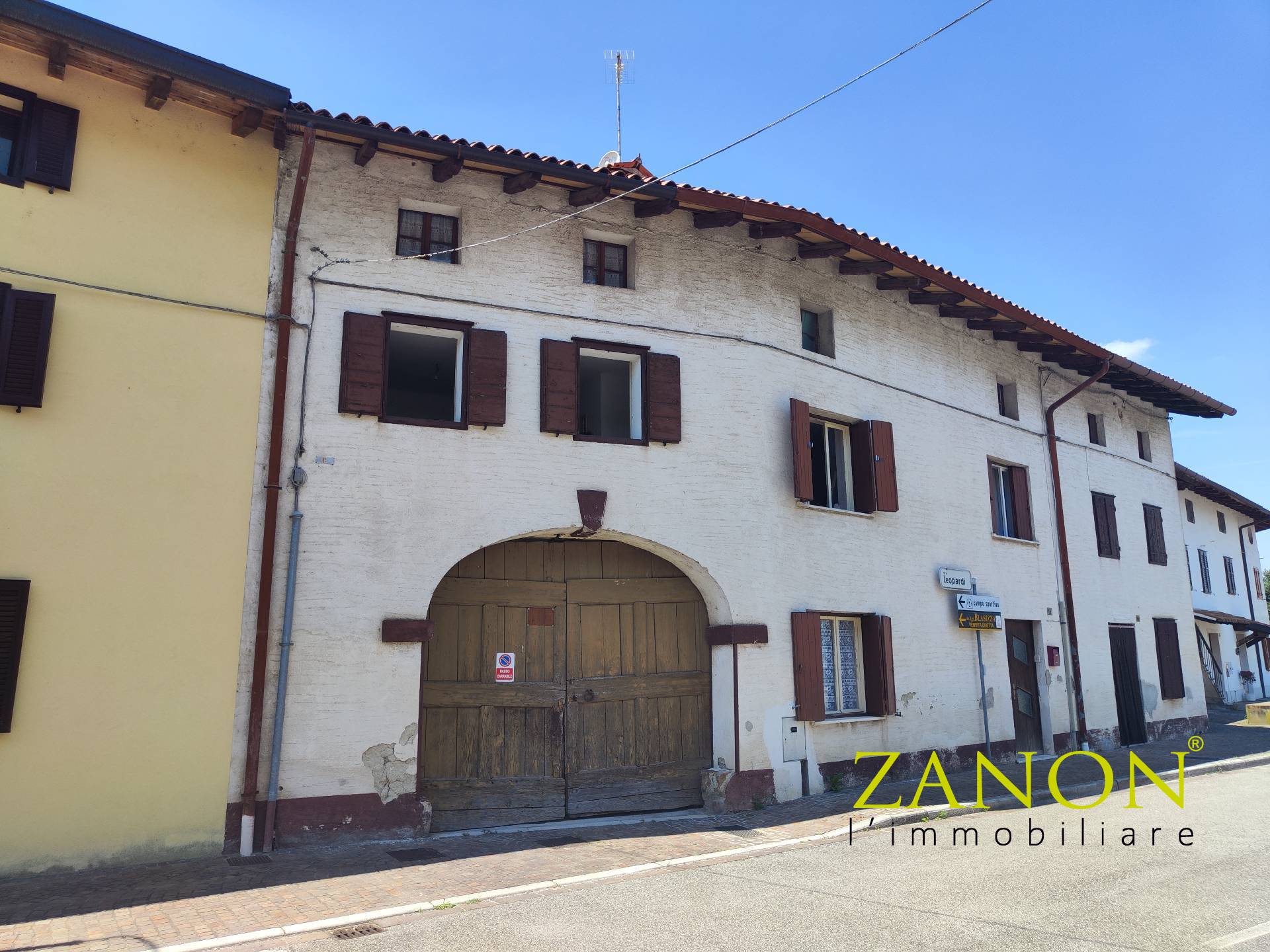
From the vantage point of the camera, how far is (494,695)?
10164mm

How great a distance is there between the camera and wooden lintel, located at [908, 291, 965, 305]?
558 inches

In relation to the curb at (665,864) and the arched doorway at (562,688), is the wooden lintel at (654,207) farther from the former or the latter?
the curb at (665,864)

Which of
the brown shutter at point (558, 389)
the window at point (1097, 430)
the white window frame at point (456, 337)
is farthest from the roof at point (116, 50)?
the window at point (1097, 430)

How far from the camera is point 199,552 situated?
28.1 feet

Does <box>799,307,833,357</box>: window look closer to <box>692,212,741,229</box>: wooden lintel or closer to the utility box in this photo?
<box>692,212,741,229</box>: wooden lintel

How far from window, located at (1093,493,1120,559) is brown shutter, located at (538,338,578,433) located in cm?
1190

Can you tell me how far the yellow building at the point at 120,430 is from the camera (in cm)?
777

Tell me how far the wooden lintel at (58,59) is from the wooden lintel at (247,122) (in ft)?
4.85

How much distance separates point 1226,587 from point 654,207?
88.5 feet

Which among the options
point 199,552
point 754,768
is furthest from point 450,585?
point 754,768

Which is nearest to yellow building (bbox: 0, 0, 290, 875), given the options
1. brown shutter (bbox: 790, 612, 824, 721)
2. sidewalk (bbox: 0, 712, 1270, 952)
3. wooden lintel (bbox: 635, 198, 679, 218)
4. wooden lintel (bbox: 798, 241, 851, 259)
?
sidewalk (bbox: 0, 712, 1270, 952)

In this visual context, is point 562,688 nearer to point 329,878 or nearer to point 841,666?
point 329,878

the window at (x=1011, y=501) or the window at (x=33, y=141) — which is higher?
the window at (x=33, y=141)

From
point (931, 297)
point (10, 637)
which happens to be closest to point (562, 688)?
point (10, 637)
